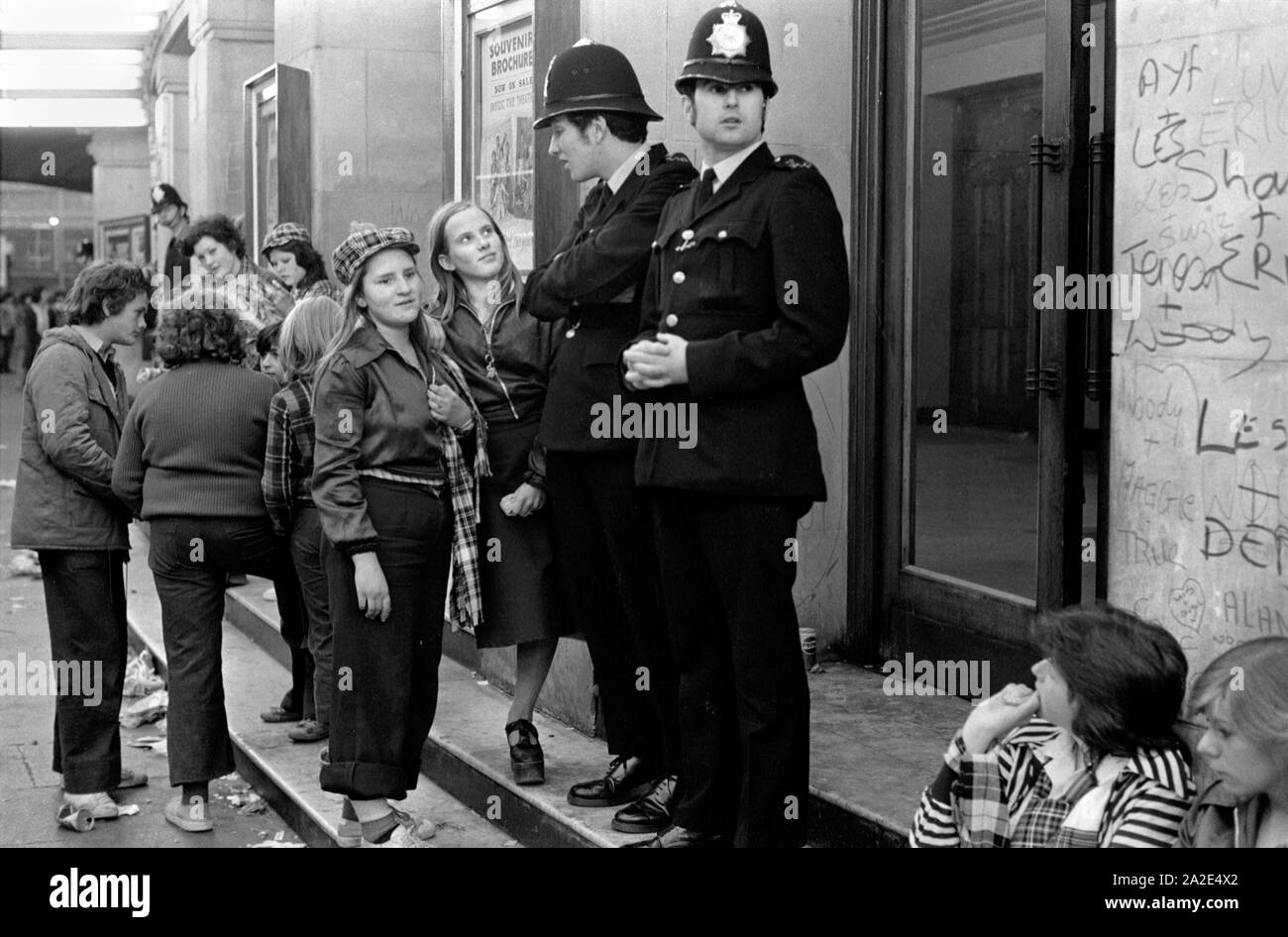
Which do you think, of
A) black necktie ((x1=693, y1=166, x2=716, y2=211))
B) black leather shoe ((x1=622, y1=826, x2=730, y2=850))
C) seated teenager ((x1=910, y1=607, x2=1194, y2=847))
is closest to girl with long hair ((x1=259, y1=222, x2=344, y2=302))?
black necktie ((x1=693, y1=166, x2=716, y2=211))

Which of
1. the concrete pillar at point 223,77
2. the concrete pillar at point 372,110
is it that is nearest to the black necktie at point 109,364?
the concrete pillar at point 372,110

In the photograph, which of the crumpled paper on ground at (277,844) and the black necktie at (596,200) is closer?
the black necktie at (596,200)

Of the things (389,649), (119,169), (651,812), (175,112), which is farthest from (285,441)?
(119,169)

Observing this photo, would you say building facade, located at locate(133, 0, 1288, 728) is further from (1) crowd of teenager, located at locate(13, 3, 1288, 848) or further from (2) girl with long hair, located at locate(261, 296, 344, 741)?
(2) girl with long hair, located at locate(261, 296, 344, 741)

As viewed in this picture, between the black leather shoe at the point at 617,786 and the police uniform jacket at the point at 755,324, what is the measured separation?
1155mm

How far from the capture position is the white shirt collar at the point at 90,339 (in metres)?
5.80

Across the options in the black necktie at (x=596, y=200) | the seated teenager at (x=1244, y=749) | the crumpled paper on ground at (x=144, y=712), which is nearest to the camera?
the seated teenager at (x=1244, y=749)

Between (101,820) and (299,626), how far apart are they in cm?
108

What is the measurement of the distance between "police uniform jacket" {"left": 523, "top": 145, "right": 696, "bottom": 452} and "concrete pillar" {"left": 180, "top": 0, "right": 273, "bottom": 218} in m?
8.73

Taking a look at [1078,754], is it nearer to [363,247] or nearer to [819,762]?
[819,762]

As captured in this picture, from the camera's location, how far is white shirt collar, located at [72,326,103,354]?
5805 mm

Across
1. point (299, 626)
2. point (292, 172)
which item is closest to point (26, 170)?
point (292, 172)

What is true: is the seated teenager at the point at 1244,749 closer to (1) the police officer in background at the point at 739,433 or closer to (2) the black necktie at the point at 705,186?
(1) the police officer in background at the point at 739,433

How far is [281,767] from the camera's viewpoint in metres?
6.14
